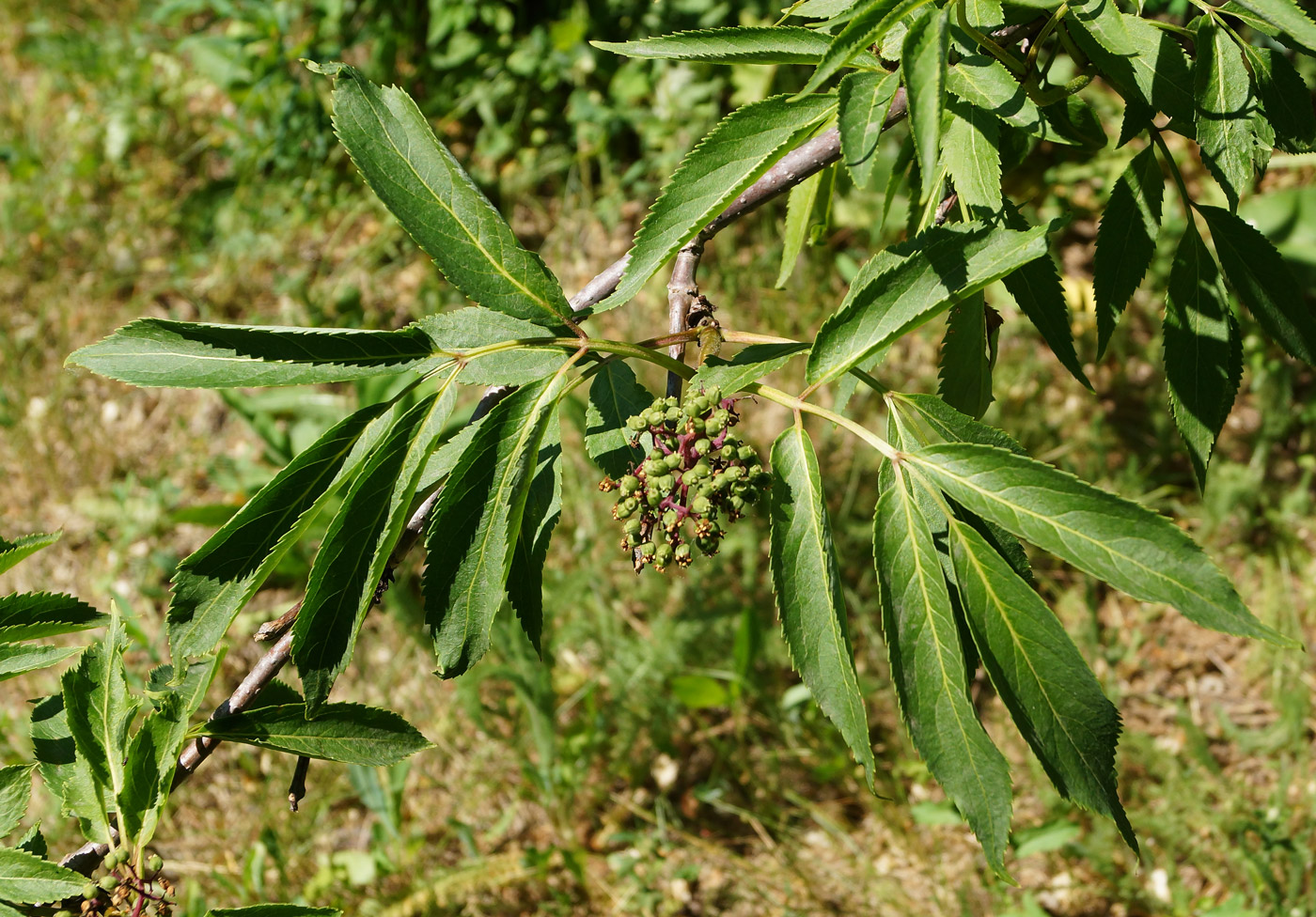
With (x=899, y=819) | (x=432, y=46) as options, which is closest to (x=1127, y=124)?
(x=899, y=819)

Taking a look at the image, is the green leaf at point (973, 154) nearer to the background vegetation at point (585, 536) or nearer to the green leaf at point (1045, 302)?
the green leaf at point (1045, 302)

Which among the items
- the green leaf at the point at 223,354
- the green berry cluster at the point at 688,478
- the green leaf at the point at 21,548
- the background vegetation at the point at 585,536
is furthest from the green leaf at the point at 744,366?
the background vegetation at the point at 585,536

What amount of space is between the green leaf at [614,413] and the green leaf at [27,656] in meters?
0.73

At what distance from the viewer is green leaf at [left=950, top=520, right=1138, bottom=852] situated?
38.3 inches

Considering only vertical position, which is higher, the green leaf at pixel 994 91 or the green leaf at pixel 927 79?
the green leaf at pixel 994 91

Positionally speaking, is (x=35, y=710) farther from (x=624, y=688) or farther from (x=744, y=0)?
(x=744, y=0)

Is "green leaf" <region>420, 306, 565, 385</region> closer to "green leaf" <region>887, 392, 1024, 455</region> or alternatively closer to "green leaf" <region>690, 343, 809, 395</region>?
"green leaf" <region>690, 343, 809, 395</region>

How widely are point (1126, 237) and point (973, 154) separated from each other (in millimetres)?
349

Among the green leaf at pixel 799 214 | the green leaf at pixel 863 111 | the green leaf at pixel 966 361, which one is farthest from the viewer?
the green leaf at pixel 799 214

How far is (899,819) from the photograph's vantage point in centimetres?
309

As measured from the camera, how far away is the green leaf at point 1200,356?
132cm

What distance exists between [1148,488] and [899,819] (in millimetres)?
1548

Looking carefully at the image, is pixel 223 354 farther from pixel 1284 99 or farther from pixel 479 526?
pixel 1284 99

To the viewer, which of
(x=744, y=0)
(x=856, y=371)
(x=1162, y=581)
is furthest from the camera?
(x=744, y=0)
